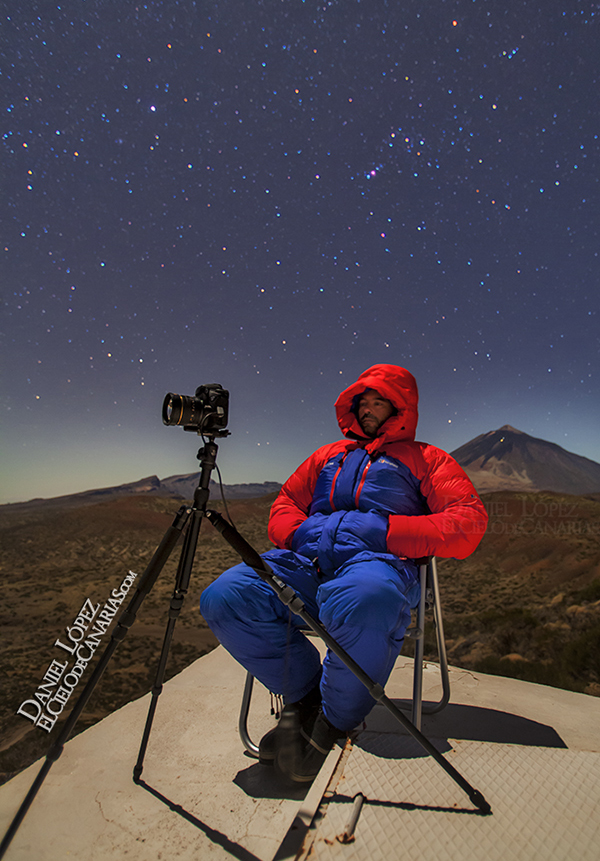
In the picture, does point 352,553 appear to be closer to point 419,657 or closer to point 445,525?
point 445,525

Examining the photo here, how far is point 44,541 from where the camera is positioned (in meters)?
12.2

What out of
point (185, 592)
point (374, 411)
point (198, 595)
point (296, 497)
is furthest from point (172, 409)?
point (198, 595)

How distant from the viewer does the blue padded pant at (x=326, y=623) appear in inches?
46.9

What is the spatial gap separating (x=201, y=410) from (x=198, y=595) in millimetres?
5201

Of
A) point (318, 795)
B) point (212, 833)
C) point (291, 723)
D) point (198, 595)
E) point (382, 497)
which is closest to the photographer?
point (318, 795)

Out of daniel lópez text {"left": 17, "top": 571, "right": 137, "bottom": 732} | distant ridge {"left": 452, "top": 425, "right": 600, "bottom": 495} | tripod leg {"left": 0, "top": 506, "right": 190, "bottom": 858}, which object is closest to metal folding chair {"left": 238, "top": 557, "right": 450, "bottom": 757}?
tripod leg {"left": 0, "top": 506, "right": 190, "bottom": 858}

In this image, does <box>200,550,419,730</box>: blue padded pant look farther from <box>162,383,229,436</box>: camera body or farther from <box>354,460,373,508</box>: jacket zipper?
<box>162,383,229,436</box>: camera body

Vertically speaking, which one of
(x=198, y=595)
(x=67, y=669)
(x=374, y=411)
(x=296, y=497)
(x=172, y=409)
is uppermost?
(x=374, y=411)

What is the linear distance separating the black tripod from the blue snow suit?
0.13 m

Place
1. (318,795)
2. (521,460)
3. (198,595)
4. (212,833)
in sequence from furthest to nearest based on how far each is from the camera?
(521,460) < (198,595) < (212,833) < (318,795)

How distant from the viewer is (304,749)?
4.32 ft

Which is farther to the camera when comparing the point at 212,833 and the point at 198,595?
the point at 198,595

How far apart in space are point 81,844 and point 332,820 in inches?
30.9

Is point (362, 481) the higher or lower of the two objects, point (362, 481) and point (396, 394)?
the lower
